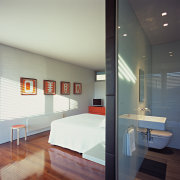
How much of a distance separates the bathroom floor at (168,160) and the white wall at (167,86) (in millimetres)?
241

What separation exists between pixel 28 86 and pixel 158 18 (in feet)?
12.2

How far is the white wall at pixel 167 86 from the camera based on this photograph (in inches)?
70.1

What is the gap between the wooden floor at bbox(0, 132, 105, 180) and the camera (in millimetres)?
2008

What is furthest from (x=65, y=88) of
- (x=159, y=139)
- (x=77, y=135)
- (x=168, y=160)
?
(x=168, y=160)

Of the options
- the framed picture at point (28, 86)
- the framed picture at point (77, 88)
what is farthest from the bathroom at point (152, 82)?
the framed picture at point (77, 88)

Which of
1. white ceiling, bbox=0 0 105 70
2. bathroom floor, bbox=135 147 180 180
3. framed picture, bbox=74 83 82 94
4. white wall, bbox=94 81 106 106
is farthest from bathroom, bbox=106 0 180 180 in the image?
white wall, bbox=94 81 106 106

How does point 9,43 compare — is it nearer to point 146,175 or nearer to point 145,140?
point 145,140

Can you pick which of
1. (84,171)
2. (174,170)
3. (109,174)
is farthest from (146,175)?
(109,174)

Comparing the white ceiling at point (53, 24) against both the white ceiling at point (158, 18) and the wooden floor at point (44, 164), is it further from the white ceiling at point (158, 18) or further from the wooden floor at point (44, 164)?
the wooden floor at point (44, 164)

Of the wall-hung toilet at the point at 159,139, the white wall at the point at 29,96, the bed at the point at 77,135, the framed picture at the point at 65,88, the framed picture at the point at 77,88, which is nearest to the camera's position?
the wall-hung toilet at the point at 159,139

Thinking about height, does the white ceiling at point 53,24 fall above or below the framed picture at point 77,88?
above

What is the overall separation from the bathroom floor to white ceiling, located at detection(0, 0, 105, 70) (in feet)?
8.42

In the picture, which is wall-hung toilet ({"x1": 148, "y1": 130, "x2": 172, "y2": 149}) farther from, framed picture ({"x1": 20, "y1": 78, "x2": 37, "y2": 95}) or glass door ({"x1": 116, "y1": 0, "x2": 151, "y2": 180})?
framed picture ({"x1": 20, "y1": 78, "x2": 37, "y2": 95})

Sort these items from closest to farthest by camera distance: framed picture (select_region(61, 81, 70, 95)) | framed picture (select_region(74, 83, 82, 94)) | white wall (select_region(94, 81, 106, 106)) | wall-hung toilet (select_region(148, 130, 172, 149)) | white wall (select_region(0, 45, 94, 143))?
1. wall-hung toilet (select_region(148, 130, 172, 149))
2. white wall (select_region(0, 45, 94, 143))
3. framed picture (select_region(61, 81, 70, 95))
4. framed picture (select_region(74, 83, 82, 94))
5. white wall (select_region(94, 81, 106, 106))
